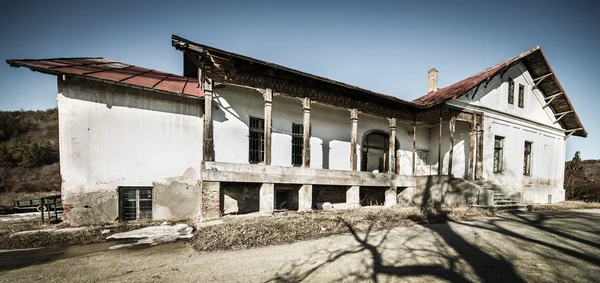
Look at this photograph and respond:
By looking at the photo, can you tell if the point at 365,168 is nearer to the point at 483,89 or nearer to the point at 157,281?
the point at 483,89

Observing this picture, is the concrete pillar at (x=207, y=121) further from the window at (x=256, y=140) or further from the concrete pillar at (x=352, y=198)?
the concrete pillar at (x=352, y=198)

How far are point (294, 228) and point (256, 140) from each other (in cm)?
495

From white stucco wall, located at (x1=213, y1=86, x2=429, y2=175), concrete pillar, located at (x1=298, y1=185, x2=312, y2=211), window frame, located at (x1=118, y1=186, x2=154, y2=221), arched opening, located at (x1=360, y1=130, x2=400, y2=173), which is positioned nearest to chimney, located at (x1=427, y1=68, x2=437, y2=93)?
white stucco wall, located at (x1=213, y1=86, x2=429, y2=175)

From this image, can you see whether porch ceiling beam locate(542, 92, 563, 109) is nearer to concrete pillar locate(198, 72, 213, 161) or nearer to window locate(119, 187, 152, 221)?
concrete pillar locate(198, 72, 213, 161)

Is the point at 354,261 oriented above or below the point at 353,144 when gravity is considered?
below

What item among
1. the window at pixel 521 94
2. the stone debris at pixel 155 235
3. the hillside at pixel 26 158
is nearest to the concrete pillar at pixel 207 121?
the stone debris at pixel 155 235

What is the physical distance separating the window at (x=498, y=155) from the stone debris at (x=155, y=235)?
16744 millimetres

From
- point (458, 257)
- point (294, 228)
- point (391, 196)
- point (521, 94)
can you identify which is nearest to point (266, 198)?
point (294, 228)

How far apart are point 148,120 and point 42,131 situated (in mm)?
31797

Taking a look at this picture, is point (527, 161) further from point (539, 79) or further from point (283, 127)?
point (283, 127)

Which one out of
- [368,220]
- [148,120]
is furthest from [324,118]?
[148,120]

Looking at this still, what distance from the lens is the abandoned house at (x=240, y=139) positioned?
25.9 feet

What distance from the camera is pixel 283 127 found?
1086cm

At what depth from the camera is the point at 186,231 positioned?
22.0ft
